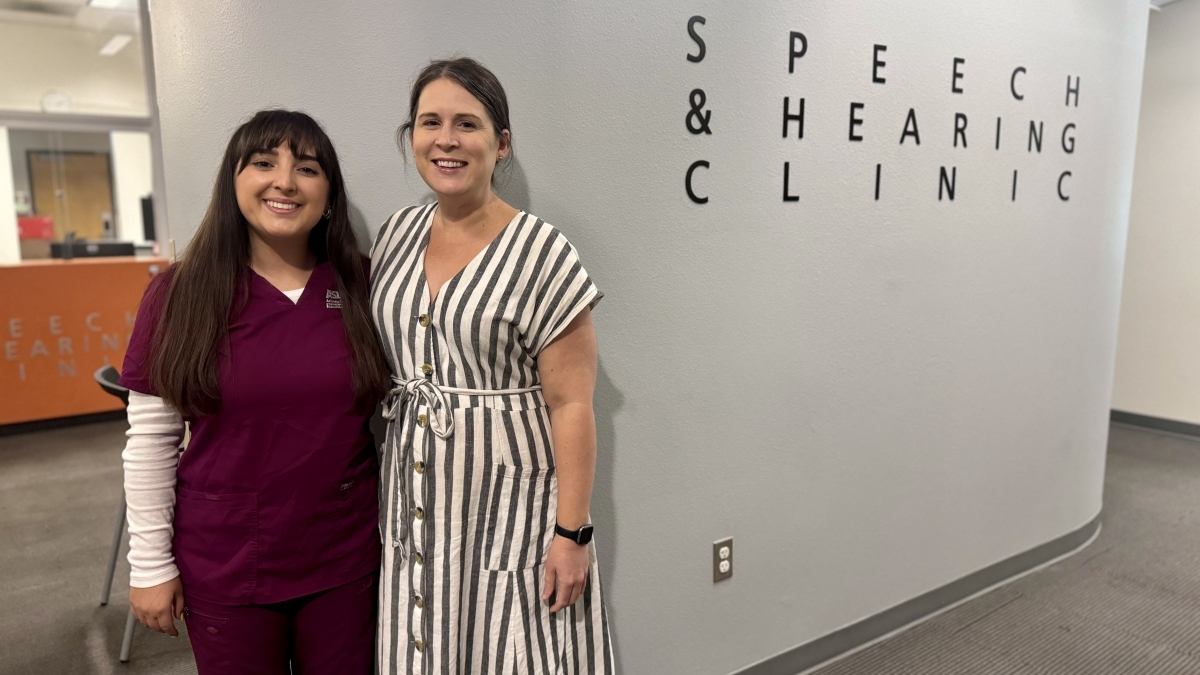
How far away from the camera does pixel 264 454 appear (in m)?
1.26

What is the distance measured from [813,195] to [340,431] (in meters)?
1.46

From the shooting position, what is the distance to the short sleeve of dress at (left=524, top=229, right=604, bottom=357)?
133 cm

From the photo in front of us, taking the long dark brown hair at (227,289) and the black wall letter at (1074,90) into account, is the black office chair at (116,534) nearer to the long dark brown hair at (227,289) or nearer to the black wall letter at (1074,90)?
the long dark brown hair at (227,289)

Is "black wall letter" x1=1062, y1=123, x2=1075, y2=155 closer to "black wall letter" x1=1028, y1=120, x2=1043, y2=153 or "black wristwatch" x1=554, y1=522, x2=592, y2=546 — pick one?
"black wall letter" x1=1028, y1=120, x2=1043, y2=153

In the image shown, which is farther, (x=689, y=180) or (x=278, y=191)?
(x=689, y=180)

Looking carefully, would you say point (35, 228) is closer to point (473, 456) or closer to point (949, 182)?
point (473, 456)

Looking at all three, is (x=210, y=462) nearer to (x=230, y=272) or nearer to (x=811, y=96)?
(x=230, y=272)

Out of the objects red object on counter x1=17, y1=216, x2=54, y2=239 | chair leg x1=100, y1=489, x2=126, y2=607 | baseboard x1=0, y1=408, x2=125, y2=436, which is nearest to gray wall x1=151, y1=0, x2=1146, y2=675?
chair leg x1=100, y1=489, x2=126, y2=607

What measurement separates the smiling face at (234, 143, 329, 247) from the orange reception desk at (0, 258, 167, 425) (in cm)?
431

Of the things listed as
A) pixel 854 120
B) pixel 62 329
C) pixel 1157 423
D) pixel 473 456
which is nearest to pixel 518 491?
pixel 473 456

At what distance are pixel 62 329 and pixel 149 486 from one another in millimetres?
4605

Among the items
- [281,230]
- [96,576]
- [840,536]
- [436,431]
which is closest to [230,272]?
[281,230]

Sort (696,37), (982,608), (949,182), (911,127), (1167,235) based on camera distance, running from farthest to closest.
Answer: (1167,235)
(982,608)
(949,182)
(911,127)
(696,37)

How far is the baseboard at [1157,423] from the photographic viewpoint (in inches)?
189
